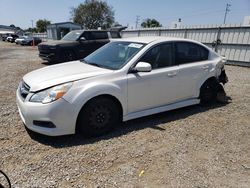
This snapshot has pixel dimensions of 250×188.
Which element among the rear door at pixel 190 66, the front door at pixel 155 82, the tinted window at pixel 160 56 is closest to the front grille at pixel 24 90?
the front door at pixel 155 82

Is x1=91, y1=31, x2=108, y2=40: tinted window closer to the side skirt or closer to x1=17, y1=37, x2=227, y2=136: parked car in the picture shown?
x1=17, y1=37, x2=227, y2=136: parked car

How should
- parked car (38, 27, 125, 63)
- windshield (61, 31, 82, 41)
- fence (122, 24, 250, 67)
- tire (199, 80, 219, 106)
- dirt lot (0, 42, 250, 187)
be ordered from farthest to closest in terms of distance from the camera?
fence (122, 24, 250, 67) → windshield (61, 31, 82, 41) → parked car (38, 27, 125, 63) → tire (199, 80, 219, 106) → dirt lot (0, 42, 250, 187)

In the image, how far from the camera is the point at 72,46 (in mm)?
10953

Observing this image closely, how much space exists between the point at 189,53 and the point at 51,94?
116 inches

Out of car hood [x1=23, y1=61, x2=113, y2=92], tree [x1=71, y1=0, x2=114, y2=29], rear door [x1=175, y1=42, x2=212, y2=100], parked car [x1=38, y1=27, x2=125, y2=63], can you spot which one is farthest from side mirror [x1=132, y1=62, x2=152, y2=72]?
tree [x1=71, y1=0, x2=114, y2=29]

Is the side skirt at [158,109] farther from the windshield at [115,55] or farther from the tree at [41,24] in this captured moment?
the tree at [41,24]

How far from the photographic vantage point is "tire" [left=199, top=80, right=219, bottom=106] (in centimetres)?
513

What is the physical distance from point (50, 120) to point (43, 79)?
700mm

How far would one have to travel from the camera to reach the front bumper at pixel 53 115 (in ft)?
10.8

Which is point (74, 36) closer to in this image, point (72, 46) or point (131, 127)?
point (72, 46)

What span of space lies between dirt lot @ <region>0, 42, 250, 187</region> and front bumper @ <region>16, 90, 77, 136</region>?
0.78 feet

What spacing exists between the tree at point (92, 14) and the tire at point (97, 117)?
55.5 m

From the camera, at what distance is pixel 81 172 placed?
2.86 meters

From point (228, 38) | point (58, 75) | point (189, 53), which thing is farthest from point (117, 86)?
point (228, 38)
